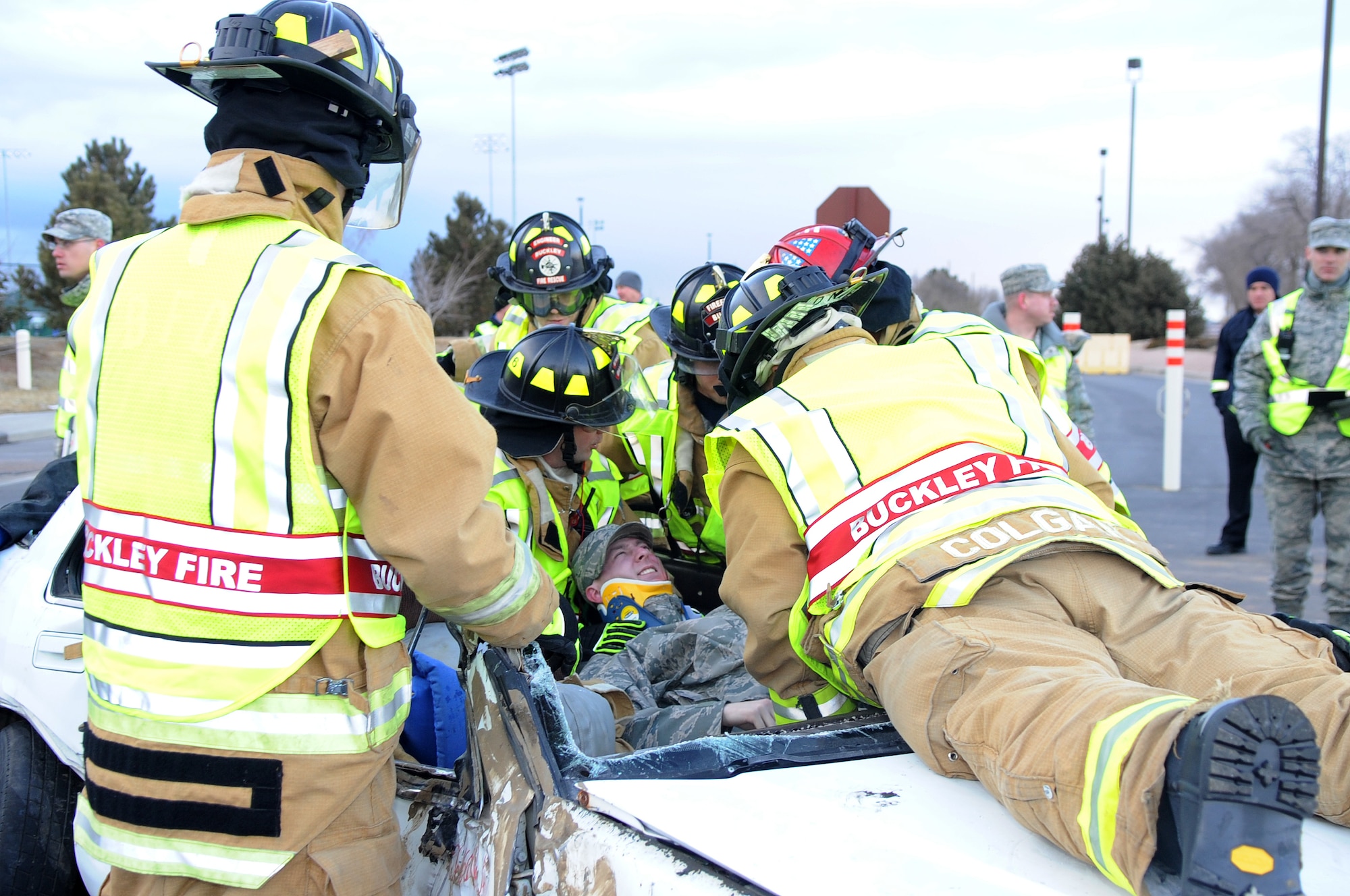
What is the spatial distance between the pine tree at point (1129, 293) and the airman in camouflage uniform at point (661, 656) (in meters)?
37.9

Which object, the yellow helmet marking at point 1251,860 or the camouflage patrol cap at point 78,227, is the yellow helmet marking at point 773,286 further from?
the camouflage patrol cap at point 78,227

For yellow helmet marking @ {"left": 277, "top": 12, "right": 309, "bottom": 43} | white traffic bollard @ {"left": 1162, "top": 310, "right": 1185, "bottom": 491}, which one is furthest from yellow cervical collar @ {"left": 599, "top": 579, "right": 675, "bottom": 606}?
white traffic bollard @ {"left": 1162, "top": 310, "right": 1185, "bottom": 491}

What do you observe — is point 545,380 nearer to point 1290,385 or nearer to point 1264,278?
point 1290,385

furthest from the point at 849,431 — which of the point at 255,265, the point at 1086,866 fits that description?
the point at 255,265

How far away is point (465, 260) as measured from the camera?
110 ft

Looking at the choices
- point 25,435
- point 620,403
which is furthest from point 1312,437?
point 25,435

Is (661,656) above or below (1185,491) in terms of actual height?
above

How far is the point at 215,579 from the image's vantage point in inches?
62.9

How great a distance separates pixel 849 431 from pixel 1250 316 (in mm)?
6867

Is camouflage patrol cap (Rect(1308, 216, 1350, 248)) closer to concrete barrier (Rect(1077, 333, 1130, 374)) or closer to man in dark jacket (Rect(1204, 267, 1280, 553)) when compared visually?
man in dark jacket (Rect(1204, 267, 1280, 553))

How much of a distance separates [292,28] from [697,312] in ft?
7.58

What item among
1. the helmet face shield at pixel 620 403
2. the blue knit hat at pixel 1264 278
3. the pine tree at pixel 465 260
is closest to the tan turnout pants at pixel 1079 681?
the helmet face shield at pixel 620 403

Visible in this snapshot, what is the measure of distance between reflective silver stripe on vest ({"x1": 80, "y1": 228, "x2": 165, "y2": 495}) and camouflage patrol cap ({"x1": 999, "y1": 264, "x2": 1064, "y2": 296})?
532cm

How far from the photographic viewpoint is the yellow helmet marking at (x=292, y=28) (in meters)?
1.81
